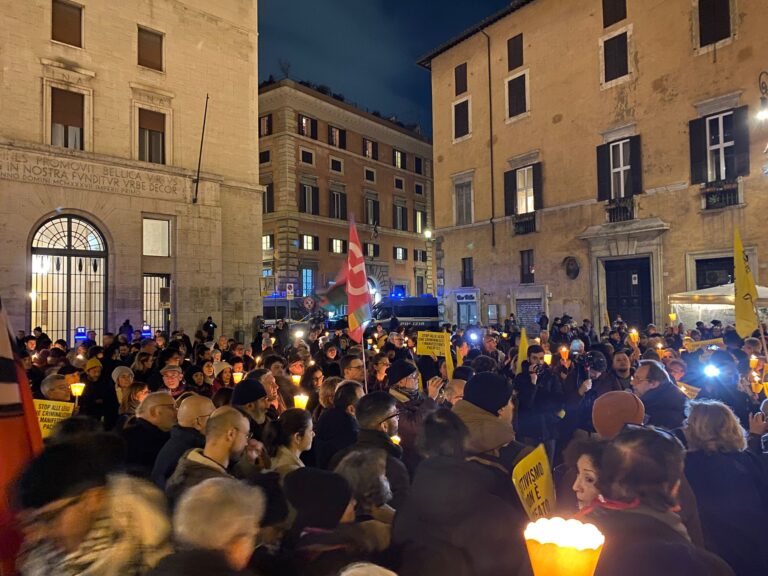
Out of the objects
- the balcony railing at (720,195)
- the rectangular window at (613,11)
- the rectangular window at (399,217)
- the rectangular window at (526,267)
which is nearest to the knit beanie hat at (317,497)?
the balcony railing at (720,195)

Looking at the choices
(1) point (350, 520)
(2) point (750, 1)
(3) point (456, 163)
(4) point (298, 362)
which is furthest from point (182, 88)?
(1) point (350, 520)

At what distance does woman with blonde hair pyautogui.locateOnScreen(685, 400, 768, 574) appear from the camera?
3.00m

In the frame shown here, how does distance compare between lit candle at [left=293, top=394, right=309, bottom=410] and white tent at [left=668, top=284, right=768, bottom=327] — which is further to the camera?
white tent at [left=668, top=284, right=768, bottom=327]

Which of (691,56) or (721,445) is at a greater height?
(691,56)

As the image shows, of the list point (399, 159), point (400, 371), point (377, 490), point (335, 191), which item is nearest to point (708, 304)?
point (400, 371)

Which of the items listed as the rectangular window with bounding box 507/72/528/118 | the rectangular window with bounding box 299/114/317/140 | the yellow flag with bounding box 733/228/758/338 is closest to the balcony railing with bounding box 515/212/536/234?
the rectangular window with bounding box 507/72/528/118

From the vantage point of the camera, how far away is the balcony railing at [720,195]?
717 inches

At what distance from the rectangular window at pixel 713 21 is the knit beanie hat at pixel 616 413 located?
774 inches

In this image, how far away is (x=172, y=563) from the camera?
5.99ft

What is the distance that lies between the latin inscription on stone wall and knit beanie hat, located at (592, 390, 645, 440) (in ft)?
60.9

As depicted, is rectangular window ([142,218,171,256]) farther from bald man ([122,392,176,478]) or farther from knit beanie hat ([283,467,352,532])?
knit beanie hat ([283,467,352,532])

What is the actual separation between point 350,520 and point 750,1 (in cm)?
2159

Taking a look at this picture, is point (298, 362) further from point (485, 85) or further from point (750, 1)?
point (485, 85)

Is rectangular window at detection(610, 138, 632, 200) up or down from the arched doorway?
up
